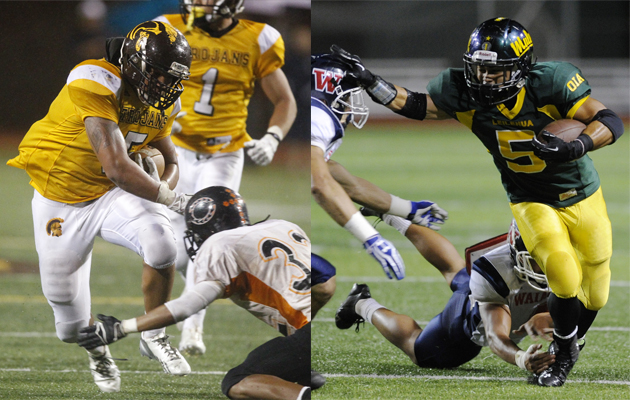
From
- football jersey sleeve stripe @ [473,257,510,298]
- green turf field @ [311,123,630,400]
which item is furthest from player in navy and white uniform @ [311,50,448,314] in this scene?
green turf field @ [311,123,630,400]

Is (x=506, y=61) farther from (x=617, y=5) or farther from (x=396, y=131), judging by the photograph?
(x=617, y=5)

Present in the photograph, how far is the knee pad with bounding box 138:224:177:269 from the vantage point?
2510mm

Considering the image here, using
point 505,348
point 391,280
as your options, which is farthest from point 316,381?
point 391,280

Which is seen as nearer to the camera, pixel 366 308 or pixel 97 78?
pixel 97 78

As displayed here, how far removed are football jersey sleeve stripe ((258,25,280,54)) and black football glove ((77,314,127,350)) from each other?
106cm

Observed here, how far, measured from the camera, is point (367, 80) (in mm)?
2924

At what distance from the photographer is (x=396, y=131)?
17.3 metres

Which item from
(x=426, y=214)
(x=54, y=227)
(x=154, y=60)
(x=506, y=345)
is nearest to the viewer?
(x=154, y=60)

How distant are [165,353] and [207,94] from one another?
96 cm

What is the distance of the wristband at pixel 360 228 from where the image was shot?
2.98 metres

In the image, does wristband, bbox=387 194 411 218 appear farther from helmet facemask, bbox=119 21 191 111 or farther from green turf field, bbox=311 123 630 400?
helmet facemask, bbox=119 21 191 111

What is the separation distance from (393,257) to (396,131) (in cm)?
1464

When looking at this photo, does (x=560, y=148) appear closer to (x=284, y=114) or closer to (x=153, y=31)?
(x=284, y=114)

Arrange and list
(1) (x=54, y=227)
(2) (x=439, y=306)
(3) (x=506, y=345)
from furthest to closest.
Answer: (2) (x=439, y=306)
(3) (x=506, y=345)
(1) (x=54, y=227)
